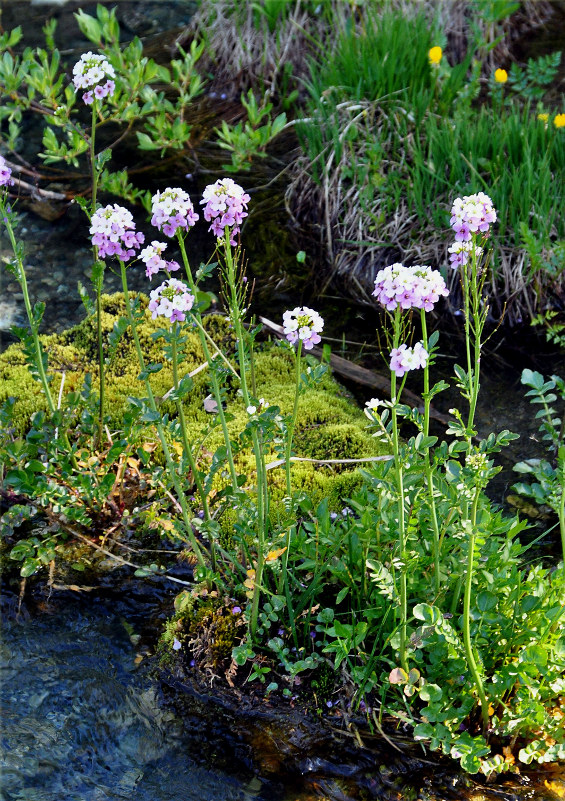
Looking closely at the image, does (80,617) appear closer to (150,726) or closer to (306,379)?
(150,726)

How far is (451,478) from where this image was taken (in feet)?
6.97

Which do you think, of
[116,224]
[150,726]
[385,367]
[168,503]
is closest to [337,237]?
[385,367]

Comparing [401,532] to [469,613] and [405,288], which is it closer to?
[469,613]

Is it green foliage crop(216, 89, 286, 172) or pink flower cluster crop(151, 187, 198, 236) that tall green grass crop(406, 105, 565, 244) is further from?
pink flower cluster crop(151, 187, 198, 236)

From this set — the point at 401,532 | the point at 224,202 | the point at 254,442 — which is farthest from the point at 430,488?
the point at 224,202

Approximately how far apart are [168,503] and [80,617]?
0.52 m

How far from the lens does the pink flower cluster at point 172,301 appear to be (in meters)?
2.01

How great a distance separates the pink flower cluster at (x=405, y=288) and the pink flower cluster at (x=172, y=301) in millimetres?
519

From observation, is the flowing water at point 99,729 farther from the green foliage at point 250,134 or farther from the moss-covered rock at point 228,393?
the green foliage at point 250,134

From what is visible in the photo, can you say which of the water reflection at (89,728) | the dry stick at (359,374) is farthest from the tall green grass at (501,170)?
the water reflection at (89,728)

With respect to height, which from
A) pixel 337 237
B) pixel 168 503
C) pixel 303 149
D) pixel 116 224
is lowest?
pixel 168 503

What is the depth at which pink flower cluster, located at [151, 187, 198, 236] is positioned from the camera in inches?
78.5

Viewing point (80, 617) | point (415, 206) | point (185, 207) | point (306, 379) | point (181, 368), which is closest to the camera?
point (185, 207)

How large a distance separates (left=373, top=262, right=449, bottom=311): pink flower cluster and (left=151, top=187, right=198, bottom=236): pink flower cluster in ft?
1.86
